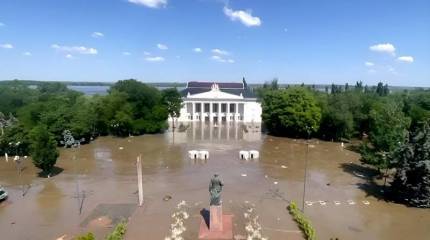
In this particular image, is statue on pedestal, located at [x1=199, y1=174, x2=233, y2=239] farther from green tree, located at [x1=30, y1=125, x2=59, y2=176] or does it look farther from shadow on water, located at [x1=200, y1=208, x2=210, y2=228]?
green tree, located at [x1=30, y1=125, x2=59, y2=176]

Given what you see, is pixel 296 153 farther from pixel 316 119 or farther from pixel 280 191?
pixel 280 191

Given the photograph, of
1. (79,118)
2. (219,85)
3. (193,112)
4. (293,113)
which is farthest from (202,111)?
(79,118)

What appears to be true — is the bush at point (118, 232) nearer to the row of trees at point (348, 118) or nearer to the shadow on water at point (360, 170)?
the row of trees at point (348, 118)

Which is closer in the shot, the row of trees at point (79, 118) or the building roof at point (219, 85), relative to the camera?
the row of trees at point (79, 118)

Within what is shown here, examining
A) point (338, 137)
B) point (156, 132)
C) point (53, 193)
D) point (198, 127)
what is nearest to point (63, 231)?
point (53, 193)

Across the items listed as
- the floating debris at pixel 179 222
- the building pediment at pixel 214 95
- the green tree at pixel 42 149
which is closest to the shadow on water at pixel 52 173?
the green tree at pixel 42 149

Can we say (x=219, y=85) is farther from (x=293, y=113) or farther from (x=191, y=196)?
(x=191, y=196)

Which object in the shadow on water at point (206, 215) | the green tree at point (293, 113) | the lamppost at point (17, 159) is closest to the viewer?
the shadow on water at point (206, 215)
